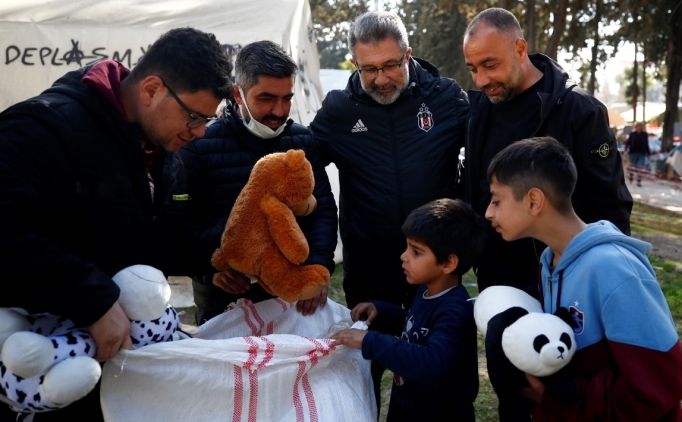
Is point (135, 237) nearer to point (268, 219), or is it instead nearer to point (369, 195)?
point (268, 219)

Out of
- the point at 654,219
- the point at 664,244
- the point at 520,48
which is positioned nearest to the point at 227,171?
the point at 520,48

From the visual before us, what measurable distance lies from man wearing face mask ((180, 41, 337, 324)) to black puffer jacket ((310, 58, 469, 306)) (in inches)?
11.4

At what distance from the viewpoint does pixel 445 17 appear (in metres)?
29.2

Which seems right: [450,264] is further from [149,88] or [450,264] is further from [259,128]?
[149,88]

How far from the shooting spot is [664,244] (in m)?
11.0

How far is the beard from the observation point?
3.60 m

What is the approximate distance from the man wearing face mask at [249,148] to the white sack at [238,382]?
0.43m

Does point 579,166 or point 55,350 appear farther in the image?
point 579,166

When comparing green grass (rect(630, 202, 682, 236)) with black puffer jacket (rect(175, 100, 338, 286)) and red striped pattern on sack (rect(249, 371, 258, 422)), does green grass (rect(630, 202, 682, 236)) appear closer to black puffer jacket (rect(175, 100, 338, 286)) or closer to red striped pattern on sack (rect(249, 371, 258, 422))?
black puffer jacket (rect(175, 100, 338, 286))

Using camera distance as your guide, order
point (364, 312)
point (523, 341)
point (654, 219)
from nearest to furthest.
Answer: point (523, 341)
point (364, 312)
point (654, 219)

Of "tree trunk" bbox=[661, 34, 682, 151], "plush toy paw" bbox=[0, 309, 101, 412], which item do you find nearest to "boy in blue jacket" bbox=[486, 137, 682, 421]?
"plush toy paw" bbox=[0, 309, 101, 412]

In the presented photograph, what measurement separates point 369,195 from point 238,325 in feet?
3.24

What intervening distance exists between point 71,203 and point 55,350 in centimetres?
48

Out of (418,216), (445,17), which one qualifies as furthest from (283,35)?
(445,17)
